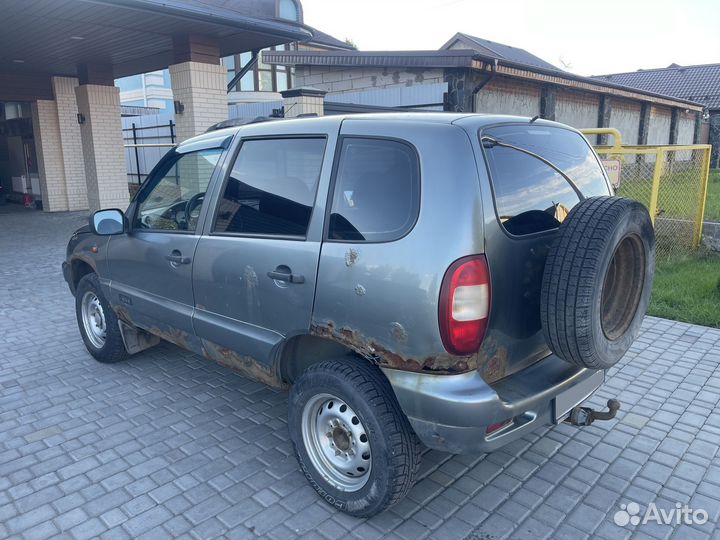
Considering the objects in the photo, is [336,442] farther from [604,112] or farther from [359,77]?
[604,112]

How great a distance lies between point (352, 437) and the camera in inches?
112

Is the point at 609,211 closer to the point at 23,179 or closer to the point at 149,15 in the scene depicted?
the point at 149,15

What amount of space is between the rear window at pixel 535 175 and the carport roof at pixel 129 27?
6.95 meters

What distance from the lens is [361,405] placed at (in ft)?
8.71

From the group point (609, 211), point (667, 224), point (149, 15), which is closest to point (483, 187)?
point (609, 211)

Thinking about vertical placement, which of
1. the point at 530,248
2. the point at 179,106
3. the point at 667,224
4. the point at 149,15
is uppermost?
the point at 149,15

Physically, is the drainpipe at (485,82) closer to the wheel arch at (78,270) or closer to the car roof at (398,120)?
the wheel arch at (78,270)

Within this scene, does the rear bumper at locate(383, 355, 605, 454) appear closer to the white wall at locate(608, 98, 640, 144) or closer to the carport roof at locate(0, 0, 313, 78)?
the carport roof at locate(0, 0, 313, 78)

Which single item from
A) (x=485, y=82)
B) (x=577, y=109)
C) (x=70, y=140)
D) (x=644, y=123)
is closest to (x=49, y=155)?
(x=70, y=140)

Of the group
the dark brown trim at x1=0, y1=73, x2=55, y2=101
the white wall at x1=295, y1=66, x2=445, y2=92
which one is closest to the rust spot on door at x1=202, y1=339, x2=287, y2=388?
the white wall at x1=295, y1=66, x2=445, y2=92

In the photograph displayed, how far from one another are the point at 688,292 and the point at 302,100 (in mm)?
6924

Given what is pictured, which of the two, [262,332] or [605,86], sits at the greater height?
[605,86]

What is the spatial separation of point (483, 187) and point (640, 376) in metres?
3.01

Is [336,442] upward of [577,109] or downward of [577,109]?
downward
